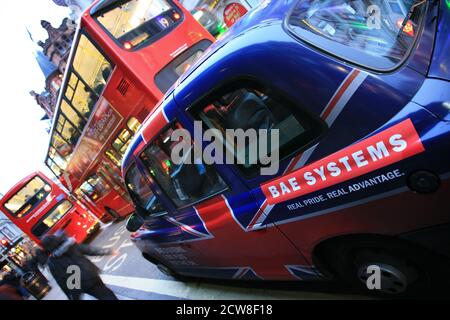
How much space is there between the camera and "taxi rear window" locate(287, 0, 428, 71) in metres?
2.05

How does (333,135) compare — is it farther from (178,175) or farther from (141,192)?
(141,192)

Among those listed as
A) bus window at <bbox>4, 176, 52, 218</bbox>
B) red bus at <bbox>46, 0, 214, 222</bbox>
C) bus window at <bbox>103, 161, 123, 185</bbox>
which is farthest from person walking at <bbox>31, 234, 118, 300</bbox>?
bus window at <bbox>4, 176, 52, 218</bbox>

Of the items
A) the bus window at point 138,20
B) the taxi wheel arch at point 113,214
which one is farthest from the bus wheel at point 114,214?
the bus window at point 138,20

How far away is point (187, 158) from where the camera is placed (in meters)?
3.11

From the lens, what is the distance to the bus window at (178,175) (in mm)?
3018

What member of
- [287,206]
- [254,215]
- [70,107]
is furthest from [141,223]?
[70,107]

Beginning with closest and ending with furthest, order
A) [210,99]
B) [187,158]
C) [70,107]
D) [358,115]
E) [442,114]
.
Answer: [442,114], [358,115], [210,99], [187,158], [70,107]

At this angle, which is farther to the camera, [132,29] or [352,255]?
[132,29]

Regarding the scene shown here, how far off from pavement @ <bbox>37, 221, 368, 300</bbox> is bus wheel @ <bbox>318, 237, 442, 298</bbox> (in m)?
0.52

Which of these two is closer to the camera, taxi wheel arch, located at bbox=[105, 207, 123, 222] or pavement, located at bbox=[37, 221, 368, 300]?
pavement, located at bbox=[37, 221, 368, 300]

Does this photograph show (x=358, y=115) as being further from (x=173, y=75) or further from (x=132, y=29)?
(x=132, y=29)

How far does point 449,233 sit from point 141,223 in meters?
3.55

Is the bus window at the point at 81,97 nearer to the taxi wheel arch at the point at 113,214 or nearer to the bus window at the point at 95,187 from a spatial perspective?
the bus window at the point at 95,187

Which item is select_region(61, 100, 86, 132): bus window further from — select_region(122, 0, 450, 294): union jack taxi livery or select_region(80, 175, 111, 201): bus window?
select_region(122, 0, 450, 294): union jack taxi livery
